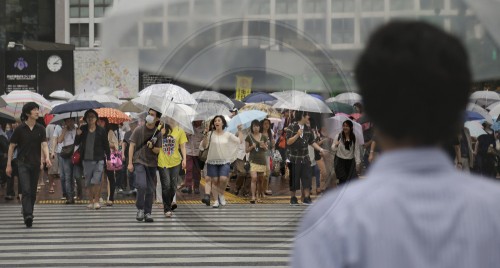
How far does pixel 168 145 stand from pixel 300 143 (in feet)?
19.9

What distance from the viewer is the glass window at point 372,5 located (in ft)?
8.54

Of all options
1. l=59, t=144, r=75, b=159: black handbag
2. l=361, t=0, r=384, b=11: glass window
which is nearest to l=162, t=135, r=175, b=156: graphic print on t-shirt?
l=59, t=144, r=75, b=159: black handbag

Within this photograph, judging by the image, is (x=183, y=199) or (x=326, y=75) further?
(x=183, y=199)

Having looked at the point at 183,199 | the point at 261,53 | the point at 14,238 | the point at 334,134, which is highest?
the point at 261,53

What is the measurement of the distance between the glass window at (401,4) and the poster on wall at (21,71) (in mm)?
43373

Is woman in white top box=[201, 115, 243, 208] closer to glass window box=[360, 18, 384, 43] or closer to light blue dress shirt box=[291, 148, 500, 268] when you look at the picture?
glass window box=[360, 18, 384, 43]

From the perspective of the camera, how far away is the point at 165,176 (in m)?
11.8

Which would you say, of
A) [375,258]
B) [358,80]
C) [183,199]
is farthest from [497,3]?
[183,199]

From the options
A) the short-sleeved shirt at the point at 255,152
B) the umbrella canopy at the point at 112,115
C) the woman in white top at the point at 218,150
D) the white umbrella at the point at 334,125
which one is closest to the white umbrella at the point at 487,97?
the white umbrella at the point at 334,125

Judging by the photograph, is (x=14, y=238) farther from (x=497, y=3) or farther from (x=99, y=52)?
(x=497, y=3)

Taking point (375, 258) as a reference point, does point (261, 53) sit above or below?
above

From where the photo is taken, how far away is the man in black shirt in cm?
1191

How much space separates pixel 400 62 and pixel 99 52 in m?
2.00

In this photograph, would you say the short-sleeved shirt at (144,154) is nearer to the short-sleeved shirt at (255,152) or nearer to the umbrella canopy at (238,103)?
the short-sleeved shirt at (255,152)
